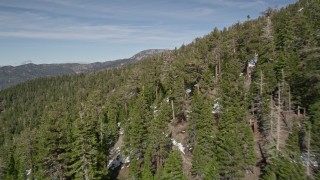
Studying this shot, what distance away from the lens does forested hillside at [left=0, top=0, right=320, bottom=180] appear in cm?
4247

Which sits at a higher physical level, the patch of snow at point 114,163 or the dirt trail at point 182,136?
the dirt trail at point 182,136

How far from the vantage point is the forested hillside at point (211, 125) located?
4247cm

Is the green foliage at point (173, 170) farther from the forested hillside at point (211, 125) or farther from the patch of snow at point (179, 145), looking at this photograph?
the patch of snow at point (179, 145)

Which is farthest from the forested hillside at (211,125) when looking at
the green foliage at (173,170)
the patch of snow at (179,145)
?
the patch of snow at (179,145)

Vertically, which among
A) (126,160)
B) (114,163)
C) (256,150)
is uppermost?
(256,150)

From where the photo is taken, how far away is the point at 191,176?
54562mm

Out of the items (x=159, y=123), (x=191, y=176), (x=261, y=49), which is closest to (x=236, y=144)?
(x=191, y=176)

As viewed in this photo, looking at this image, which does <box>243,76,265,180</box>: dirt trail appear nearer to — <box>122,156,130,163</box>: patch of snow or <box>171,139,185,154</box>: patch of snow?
<box>171,139,185,154</box>: patch of snow

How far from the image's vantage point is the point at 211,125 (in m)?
55.4

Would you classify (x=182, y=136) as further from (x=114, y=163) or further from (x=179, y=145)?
(x=114, y=163)

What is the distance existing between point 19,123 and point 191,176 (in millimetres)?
143737

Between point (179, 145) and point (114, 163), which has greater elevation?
point (179, 145)

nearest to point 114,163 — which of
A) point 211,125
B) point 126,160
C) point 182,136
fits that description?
point 126,160

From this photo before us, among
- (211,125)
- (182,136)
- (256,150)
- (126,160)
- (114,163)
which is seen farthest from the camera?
(114,163)
